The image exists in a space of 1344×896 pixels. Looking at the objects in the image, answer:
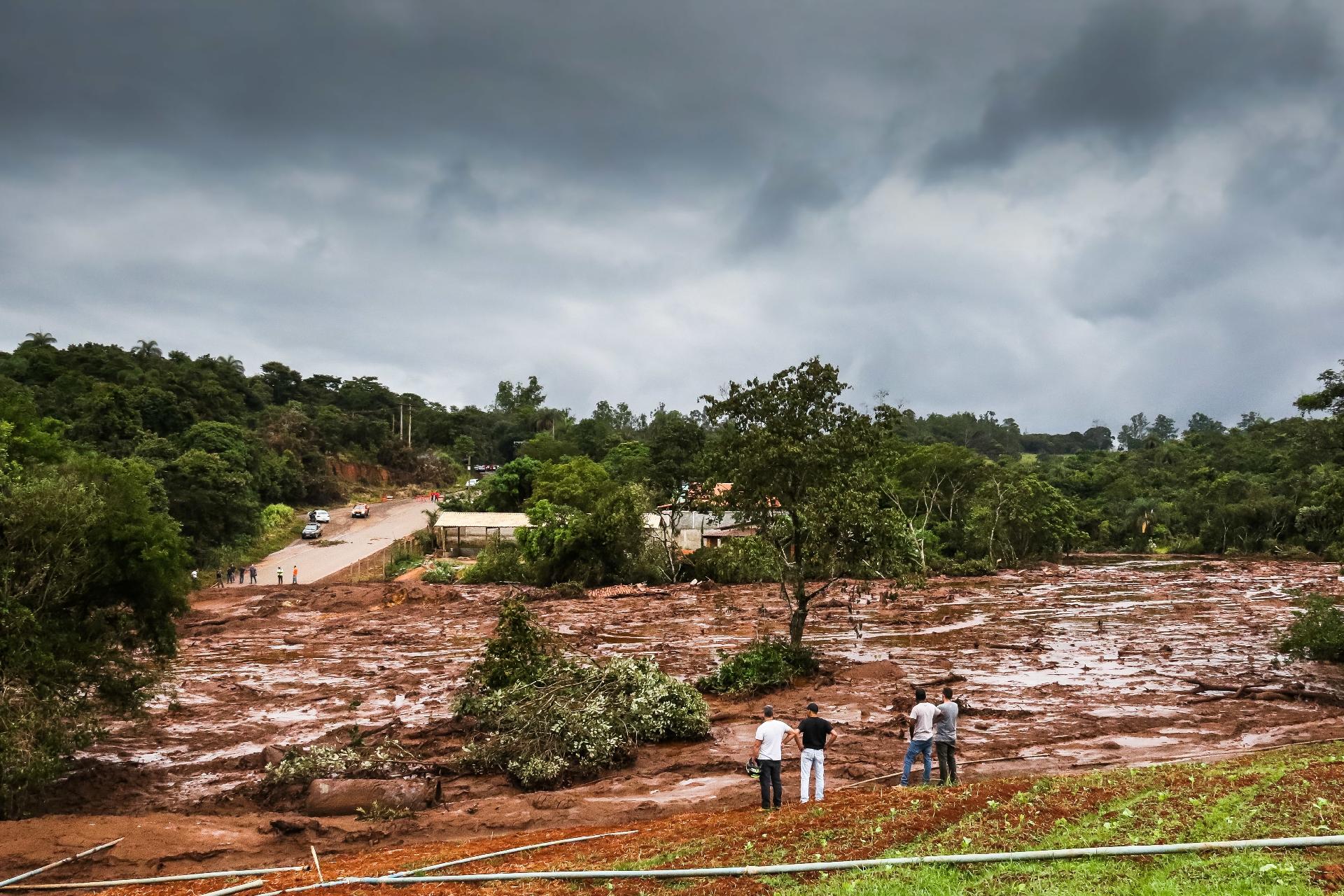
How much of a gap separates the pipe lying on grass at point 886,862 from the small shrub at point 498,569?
50005 mm

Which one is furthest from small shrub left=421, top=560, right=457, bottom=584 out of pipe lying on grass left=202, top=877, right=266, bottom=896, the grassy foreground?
pipe lying on grass left=202, top=877, right=266, bottom=896

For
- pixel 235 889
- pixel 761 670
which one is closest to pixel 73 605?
pixel 235 889

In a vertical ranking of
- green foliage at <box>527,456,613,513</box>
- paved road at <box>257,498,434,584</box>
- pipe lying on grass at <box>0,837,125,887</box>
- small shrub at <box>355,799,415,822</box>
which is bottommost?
small shrub at <box>355,799,415,822</box>

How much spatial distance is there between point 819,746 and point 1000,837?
13.0ft

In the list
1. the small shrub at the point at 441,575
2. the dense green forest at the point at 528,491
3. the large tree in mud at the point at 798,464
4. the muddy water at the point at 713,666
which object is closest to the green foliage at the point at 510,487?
the dense green forest at the point at 528,491

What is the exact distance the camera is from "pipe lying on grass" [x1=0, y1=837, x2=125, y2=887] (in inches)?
481

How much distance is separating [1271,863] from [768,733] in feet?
22.3

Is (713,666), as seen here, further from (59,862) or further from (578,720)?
(59,862)

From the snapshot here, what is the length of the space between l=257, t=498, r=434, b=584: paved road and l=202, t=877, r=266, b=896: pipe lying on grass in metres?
52.2

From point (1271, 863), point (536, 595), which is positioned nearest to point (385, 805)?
point (1271, 863)

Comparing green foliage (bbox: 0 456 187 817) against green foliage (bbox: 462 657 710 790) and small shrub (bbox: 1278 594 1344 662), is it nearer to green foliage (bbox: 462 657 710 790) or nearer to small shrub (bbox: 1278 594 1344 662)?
green foliage (bbox: 462 657 710 790)

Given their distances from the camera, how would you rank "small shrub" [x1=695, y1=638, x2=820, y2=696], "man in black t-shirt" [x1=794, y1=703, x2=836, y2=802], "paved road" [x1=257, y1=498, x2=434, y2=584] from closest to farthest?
"man in black t-shirt" [x1=794, y1=703, x2=836, y2=802], "small shrub" [x1=695, y1=638, x2=820, y2=696], "paved road" [x1=257, y1=498, x2=434, y2=584]

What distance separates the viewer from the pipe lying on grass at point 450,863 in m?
11.1

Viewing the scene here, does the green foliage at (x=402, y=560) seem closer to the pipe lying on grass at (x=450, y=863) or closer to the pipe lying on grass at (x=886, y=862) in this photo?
the pipe lying on grass at (x=450, y=863)
